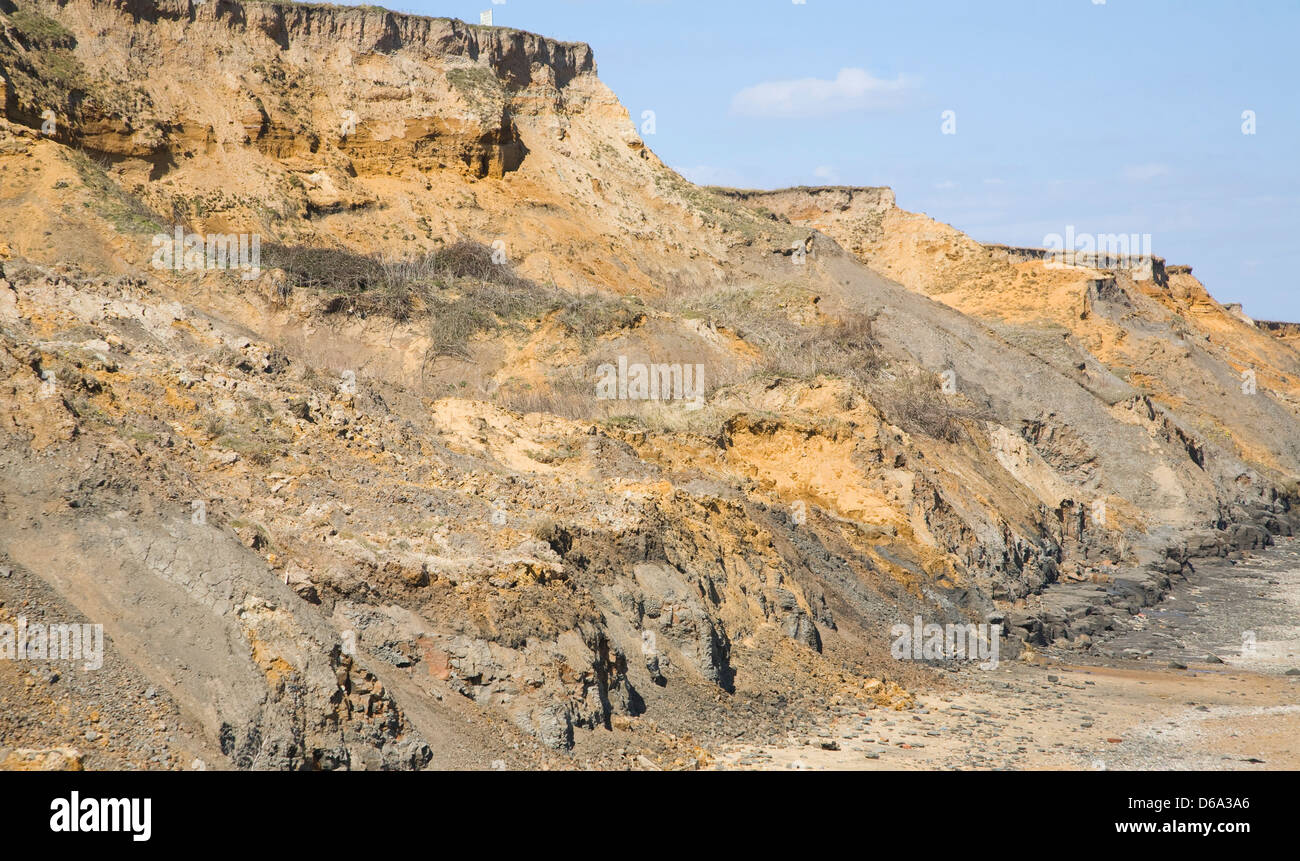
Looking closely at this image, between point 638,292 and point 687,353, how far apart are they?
942cm

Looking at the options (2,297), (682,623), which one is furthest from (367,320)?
(682,623)

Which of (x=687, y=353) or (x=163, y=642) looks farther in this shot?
(x=687, y=353)

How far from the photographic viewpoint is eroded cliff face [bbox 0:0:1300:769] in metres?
9.51

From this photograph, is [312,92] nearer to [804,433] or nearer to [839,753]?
[804,433]

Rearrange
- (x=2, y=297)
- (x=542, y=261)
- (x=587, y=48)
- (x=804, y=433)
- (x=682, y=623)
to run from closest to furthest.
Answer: (x=682, y=623) → (x=2, y=297) → (x=804, y=433) → (x=542, y=261) → (x=587, y=48)

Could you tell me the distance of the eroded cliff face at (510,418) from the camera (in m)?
9.51

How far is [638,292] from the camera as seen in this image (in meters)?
37.2

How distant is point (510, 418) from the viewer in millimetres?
19172

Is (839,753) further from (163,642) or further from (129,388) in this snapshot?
(129,388)

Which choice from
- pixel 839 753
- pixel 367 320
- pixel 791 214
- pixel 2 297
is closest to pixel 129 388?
pixel 2 297

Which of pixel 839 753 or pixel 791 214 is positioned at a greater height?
pixel 791 214

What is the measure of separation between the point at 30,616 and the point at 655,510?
25.9ft

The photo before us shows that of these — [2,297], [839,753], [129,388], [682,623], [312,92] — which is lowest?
[839,753]

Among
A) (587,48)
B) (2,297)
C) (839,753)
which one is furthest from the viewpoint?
(587,48)
